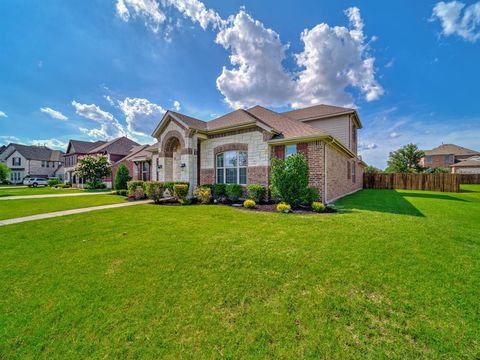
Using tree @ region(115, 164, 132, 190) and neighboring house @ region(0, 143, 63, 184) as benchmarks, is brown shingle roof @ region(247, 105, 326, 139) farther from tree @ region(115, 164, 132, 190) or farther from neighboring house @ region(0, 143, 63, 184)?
neighboring house @ region(0, 143, 63, 184)

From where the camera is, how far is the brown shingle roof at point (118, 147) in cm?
3222

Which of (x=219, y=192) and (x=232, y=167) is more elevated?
(x=232, y=167)

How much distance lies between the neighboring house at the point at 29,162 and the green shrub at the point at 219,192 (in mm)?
52037

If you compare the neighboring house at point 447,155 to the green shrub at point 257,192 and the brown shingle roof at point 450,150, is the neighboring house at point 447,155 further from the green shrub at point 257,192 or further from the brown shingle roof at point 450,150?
the green shrub at point 257,192

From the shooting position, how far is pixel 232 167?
1247 centimetres

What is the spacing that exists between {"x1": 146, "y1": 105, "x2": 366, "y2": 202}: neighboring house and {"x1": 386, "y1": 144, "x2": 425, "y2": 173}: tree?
93.1 ft

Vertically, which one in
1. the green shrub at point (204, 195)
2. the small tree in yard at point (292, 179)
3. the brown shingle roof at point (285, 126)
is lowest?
the green shrub at point (204, 195)

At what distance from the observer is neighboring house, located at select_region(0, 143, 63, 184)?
142 ft

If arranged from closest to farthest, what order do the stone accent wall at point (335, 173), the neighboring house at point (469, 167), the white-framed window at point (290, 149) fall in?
the white-framed window at point (290, 149), the stone accent wall at point (335, 173), the neighboring house at point (469, 167)

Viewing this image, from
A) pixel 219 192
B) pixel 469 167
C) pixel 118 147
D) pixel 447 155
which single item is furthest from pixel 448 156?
pixel 118 147

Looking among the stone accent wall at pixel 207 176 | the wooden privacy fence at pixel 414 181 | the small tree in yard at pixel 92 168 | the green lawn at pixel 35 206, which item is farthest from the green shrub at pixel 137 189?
the wooden privacy fence at pixel 414 181

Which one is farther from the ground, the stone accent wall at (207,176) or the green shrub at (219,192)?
the stone accent wall at (207,176)

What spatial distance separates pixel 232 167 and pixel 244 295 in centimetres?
978

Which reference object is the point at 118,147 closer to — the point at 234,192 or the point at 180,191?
the point at 180,191
